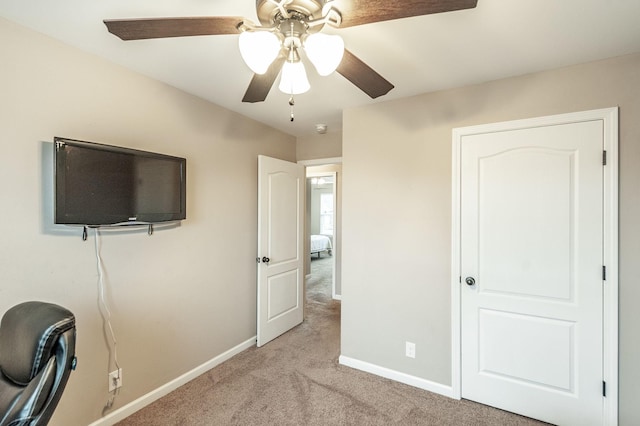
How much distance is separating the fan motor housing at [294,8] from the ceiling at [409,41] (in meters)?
0.37

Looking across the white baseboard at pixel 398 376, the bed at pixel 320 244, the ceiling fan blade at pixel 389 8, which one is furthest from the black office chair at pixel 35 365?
the bed at pixel 320 244

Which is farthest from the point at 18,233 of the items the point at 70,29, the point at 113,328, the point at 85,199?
the point at 70,29

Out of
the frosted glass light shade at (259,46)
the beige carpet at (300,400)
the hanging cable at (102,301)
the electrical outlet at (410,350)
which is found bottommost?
the beige carpet at (300,400)

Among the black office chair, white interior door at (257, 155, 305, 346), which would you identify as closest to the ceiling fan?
the black office chair

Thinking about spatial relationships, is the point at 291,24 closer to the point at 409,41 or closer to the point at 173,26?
the point at 173,26

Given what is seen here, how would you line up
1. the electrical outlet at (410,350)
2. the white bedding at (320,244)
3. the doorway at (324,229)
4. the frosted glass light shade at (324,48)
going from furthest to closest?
the white bedding at (320,244) < the doorway at (324,229) < the electrical outlet at (410,350) < the frosted glass light shade at (324,48)

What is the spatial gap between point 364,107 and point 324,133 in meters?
0.97

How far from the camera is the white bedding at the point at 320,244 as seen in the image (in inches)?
318

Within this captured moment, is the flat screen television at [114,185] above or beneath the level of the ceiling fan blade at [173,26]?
beneath

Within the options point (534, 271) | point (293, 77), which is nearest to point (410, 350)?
point (534, 271)

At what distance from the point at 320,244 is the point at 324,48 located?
737cm

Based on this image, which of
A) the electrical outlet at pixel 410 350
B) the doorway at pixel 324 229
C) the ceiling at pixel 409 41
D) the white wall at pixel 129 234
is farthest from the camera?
the doorway at pixel 324 229

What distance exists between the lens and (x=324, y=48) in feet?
3.65

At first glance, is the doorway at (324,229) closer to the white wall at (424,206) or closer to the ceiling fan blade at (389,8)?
the white wall at (424,206)
